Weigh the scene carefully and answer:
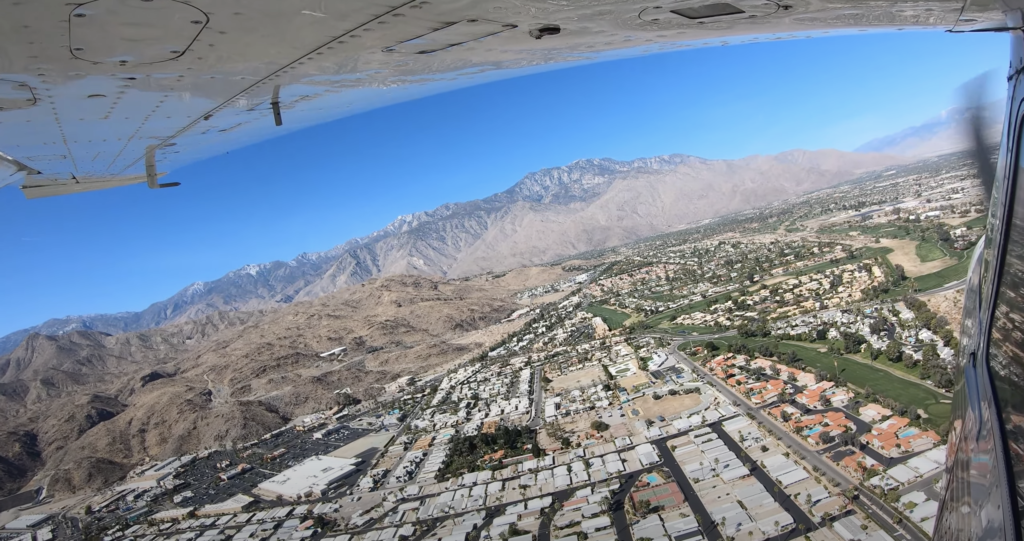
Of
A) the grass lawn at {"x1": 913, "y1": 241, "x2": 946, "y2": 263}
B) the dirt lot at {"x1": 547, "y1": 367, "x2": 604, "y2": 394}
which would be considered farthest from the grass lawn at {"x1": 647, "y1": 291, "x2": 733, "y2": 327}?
the grass lawn at {"x1": 913, "y1": 241, "x2": 946, "y2": 263}

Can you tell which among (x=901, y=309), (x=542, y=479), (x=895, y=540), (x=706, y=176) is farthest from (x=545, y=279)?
(x=706, y=176)

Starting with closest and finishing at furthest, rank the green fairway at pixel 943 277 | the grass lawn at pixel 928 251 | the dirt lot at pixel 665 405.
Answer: the dirt lot at pixel 665 405 → the green fairway at pixel 943 277 → the grass lawn at pixel 928 251

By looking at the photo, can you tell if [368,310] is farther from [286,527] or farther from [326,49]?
[326,49]

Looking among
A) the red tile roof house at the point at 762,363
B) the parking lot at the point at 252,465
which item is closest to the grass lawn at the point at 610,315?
the red tile roof house at the point at 762,363

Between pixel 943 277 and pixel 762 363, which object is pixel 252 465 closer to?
pixel 762 363

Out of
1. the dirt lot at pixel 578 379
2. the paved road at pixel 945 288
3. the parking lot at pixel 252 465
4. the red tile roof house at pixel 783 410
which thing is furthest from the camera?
the dirt lot at pixel 578 379

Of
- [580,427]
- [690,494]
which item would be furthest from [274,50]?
[580,427]

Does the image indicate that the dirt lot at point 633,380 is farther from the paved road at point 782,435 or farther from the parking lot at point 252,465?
the parking lot at point 252,465
